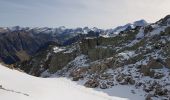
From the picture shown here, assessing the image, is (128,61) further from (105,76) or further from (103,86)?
(103,86)

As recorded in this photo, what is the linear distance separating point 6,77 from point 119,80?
31.7m

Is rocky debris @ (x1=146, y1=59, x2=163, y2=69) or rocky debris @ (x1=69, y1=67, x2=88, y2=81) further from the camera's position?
rocky debris @ (x1=69, y1=67, x2=88, y2=81)

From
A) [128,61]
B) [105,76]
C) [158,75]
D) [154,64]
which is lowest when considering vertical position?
[105,76]

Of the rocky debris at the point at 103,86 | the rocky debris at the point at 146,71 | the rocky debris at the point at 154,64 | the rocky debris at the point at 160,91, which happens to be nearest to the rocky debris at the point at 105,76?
the rocky debris at the point at 103,86

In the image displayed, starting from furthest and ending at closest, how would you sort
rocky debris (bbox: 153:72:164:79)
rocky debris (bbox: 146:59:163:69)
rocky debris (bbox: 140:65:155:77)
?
1. rocky debris (bbox: 146:59:163:69)
2. rocky debris (bbox: 140:65:155:77)
3. rocky debris (bbox: 153:72:164:79)

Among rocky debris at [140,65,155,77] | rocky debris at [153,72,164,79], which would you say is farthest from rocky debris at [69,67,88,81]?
rocky debris at [153,72,164,79]

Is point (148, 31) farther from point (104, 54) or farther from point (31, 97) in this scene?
point (31, 97)

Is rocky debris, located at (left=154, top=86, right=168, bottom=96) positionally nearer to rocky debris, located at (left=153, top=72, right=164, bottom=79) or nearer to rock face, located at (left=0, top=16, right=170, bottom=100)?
rock face, located at (left=0, top=16, right=170, bottom=100)

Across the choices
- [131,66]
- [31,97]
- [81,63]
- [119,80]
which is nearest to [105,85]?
[119,80]

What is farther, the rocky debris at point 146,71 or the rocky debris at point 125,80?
the rocky debris at point 146,71

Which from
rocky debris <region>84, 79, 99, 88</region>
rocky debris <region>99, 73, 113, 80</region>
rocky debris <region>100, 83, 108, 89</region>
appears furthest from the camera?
rocky debris <region>99, 73, 113, 80</region>

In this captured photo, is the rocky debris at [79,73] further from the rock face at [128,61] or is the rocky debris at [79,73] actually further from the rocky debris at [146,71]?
the rocky debris at [146,71]

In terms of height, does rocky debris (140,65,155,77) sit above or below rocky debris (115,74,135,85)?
above

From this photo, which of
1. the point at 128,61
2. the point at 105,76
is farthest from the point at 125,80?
the point at 128,61
